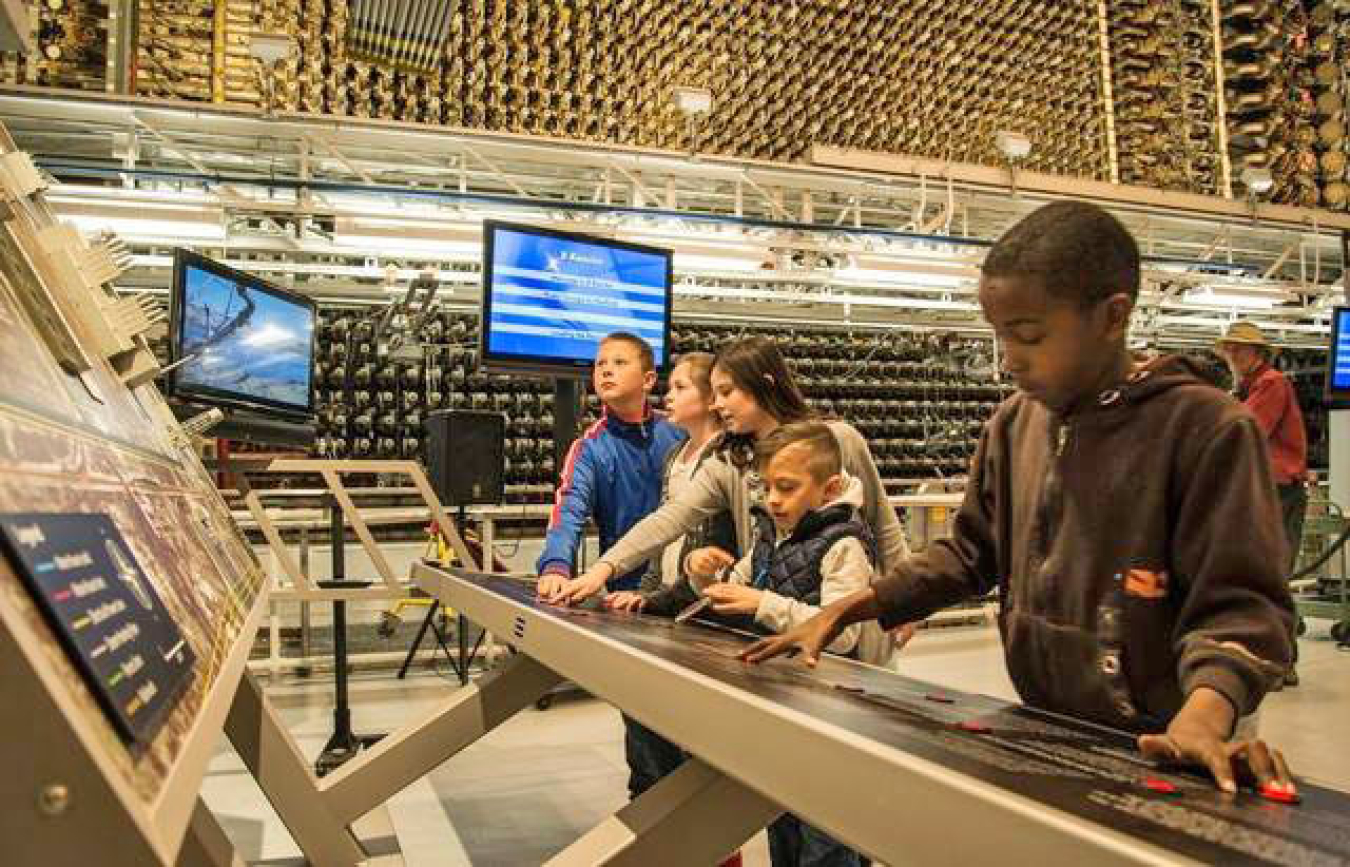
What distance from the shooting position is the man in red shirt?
5887 millimetres

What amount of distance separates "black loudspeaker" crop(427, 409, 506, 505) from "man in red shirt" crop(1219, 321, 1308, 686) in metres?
4.06

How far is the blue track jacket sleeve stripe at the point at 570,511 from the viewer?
9.30ft

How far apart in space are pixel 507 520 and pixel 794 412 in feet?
22.9

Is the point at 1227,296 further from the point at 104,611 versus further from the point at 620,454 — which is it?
the point at 104,611

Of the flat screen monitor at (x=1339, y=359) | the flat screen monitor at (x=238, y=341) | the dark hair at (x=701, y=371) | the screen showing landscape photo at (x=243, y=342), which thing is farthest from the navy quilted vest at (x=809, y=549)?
the flat screen monitor at (x=1339, y=359)

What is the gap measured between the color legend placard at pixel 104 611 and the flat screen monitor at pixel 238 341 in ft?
6.91

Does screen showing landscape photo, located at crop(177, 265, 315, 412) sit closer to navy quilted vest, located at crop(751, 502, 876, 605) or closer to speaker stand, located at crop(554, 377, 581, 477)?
speaker stand, located at crop(554, 377, 581, 477)

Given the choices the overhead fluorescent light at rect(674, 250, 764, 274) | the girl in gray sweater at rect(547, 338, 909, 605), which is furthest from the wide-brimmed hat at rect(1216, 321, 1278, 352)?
the girl in gray sweater at rect(547, 338, 909, 605)

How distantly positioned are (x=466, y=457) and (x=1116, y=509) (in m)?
3.58

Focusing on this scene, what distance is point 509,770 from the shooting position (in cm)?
407

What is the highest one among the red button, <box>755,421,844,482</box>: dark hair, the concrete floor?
<box>755,421,844,482</box>: dark hair

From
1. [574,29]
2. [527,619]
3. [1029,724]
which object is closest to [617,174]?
[574,29]

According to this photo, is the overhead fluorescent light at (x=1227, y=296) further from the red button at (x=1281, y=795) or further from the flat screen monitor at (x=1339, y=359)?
the red button at (x=1281, y=795)

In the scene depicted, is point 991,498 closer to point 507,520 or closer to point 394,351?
point 394,351
